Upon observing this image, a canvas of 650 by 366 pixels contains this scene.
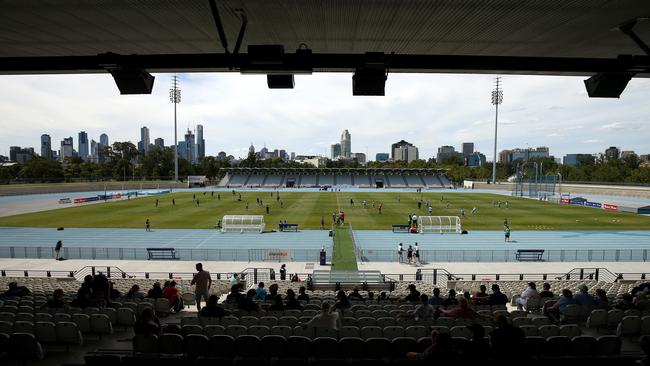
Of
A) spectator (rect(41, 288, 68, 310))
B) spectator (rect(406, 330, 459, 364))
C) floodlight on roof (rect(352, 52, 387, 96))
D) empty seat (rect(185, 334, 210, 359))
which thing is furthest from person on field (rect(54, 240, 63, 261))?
spectator (rect(406, 330, 459, 364))

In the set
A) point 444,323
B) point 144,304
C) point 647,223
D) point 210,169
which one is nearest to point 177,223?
point 144,304

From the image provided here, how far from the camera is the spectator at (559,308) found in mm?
8820

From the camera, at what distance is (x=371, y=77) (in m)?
8.48

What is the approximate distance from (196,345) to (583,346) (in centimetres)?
640

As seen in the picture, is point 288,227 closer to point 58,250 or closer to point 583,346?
point 58,250

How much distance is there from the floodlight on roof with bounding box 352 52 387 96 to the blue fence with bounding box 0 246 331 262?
18397 mm

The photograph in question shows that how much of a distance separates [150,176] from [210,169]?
23149mm

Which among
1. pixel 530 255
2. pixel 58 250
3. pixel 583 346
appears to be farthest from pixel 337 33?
pixel 58 250

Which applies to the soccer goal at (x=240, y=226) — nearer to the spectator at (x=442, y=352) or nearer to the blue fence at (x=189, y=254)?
the blue fence at (x=189, y=254)

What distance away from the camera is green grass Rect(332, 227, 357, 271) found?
23.7 meters

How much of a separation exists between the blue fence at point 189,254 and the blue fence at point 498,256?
3.86 metres

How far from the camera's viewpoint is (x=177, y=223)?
40.6 m

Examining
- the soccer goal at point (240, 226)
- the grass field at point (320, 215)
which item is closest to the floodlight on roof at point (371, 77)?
the soccer goal at point (240, 226)

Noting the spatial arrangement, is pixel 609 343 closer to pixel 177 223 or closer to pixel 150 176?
pixel 177 223
